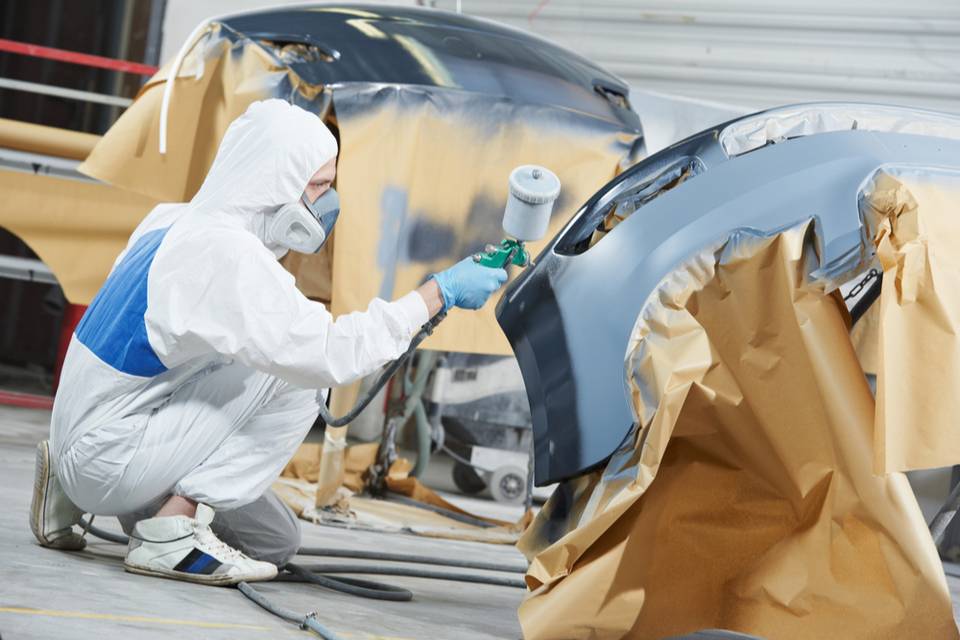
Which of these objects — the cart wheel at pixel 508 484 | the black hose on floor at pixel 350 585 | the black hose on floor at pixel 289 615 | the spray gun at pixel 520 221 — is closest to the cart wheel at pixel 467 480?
the cart wheel at pixel 508 484

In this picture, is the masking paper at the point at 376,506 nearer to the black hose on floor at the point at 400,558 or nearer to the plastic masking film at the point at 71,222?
the black hose on floor at the point at 400,558

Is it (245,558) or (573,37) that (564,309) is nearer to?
(245,558)

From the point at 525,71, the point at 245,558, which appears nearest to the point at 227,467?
the point at 245,558

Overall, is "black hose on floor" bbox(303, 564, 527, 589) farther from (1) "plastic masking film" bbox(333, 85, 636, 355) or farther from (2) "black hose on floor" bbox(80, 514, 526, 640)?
(1) "plastic masking film" bbox(333, 85, 636, 355)

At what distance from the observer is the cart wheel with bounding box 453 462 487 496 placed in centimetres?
545

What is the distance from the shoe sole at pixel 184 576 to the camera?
2.26m

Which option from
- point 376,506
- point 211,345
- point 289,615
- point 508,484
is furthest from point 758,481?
point 508,484

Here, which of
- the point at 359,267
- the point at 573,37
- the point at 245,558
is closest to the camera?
the point at 245,558

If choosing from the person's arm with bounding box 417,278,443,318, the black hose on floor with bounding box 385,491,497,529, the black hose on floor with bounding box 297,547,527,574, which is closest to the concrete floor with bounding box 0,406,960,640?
the black hose on floor with bounding box 297,547,527,574

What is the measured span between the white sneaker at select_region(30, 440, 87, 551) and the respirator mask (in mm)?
683

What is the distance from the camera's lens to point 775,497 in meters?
1.96

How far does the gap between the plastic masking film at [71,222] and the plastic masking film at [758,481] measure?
11.3ft

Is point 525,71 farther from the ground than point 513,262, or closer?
farther from the ground

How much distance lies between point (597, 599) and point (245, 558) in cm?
85
